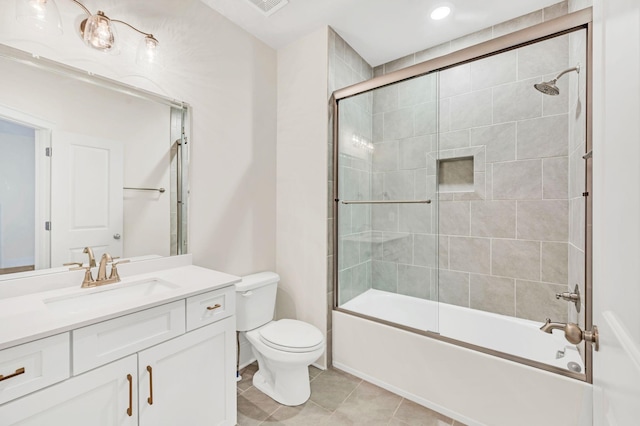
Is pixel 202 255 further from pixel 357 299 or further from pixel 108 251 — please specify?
pixel 357 299

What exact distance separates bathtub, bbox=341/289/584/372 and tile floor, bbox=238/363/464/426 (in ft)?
1.58

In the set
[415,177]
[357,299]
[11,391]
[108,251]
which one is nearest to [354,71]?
[415,177]

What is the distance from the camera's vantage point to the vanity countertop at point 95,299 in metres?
0.91

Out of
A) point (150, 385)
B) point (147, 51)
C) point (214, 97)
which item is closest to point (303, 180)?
point (214, 97)

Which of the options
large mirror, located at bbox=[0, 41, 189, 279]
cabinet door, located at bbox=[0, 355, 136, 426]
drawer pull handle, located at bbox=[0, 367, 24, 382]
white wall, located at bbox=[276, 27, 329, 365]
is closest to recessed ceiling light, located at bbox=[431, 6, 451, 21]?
white wall, located at bbox=[276, 27, 329, 365]

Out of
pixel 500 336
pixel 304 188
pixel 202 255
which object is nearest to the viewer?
pixel 202 255

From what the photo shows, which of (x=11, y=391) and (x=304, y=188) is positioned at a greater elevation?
(x=304, y=188)

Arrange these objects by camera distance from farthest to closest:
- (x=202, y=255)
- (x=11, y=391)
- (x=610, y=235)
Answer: (x=202, y=255) → (x=11, y=391) → (x=610, y=235)

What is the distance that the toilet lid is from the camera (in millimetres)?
1712

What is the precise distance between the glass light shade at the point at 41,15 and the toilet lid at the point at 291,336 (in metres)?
1.96

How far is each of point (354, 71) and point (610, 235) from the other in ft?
7.77

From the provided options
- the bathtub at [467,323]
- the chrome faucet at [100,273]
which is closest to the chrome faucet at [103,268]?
the chrome faucet at [100,273]

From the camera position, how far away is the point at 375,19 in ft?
6.81

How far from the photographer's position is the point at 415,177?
211 centimetres
